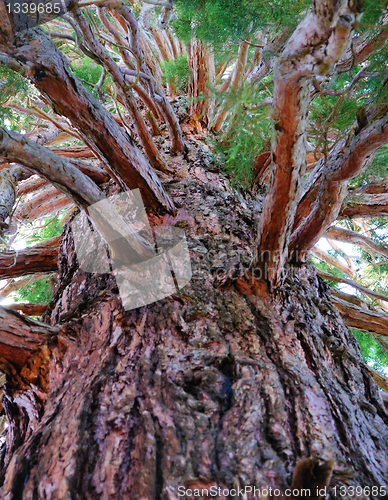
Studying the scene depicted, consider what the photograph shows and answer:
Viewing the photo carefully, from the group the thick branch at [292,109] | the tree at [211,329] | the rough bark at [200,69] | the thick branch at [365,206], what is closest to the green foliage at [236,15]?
the tree at [211,329]

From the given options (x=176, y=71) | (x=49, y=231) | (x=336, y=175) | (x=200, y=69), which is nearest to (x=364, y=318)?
(x=336, y=175)

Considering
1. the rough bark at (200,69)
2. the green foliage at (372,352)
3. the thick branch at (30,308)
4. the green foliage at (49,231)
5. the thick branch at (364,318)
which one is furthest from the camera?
the green foliage at (49,231)

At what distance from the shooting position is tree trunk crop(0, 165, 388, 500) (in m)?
0.98

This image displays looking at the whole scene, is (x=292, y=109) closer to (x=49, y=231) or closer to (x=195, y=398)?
(x=195, y=398)

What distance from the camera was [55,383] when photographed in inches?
53.9

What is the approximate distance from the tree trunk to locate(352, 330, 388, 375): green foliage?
3.47 m

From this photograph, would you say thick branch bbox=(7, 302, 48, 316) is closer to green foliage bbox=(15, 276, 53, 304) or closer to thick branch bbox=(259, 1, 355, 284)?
thick branch bbox=(259, 1, 355, 284)

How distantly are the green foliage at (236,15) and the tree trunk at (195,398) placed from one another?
1435mm

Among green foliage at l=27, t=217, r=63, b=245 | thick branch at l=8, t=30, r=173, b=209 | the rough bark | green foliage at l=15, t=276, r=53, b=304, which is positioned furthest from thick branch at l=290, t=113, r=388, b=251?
green foliage at l=27, t=217, r=63, b=245

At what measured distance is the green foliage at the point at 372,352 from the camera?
4.82 metres

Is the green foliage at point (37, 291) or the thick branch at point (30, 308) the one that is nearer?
the thick branch at point (30, 308)

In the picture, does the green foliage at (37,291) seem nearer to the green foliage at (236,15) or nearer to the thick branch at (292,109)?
the green foliage at (236,15)

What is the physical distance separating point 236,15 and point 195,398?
7.21 feet

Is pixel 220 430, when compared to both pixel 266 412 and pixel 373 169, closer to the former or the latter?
pixel 266 412
